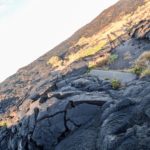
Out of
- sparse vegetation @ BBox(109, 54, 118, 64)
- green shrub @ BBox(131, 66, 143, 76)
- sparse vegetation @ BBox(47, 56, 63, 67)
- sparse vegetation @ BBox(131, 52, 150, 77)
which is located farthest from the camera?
sparse vegetation @ BBox(47, 56, 63, 67)

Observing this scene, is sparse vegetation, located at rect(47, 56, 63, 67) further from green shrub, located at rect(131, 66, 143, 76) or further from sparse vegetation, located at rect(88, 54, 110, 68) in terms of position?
green shrub, located at rect(131, 66, 143, 76)

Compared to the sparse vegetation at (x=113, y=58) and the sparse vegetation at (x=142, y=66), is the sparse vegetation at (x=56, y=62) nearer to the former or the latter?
the sparse vegetation at (x=113, y=58)

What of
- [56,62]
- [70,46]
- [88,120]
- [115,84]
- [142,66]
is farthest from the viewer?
[70,46]

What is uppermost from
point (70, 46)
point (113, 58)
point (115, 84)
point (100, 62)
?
point (115, 84)

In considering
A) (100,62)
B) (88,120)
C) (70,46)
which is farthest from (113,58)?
(70,46)

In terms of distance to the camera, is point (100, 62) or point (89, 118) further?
point (100, 62)

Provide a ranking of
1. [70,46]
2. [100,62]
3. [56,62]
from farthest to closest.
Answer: [70,46]
[56,62]
[100,62]

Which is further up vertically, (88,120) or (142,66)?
(88,120)

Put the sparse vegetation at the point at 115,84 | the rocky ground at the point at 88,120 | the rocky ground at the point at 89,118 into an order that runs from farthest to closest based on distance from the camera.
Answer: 1. the sparse vegetation at the point at 115,84
2. the rocky ground at the point at 89,118
3. the rocky ground at the point at 88,120

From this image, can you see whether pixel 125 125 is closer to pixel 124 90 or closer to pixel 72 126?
pixel 72 126

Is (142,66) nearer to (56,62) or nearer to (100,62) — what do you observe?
(100,62)

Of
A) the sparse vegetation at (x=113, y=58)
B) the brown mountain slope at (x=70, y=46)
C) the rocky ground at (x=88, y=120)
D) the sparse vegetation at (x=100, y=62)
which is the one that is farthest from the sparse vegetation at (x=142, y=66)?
the brown mountain slope at (x=70, y=46)

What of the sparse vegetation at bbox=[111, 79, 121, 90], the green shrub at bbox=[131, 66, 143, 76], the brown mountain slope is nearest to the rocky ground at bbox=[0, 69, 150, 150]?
the sparse vegetation at bbox=[111, 79, 121, 90]

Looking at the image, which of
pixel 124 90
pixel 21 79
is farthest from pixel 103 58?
pixel 21 79
